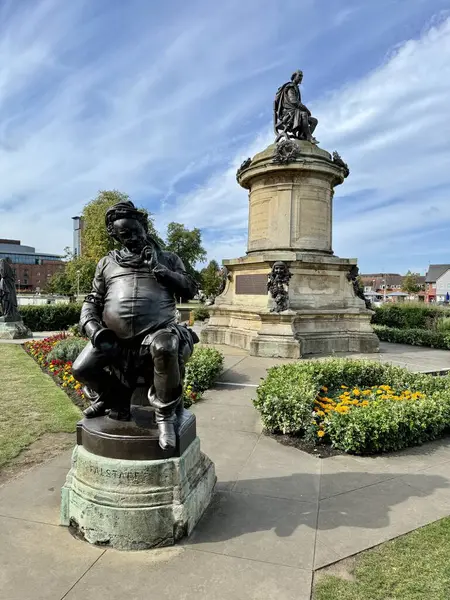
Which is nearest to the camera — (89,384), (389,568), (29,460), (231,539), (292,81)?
(389,568)

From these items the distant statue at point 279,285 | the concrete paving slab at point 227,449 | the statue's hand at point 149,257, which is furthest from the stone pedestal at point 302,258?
the statue's hand at point 149,257

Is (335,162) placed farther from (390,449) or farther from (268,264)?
(390,449)

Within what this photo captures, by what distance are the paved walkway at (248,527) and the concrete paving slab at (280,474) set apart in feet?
0.04

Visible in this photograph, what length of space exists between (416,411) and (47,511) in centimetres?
439

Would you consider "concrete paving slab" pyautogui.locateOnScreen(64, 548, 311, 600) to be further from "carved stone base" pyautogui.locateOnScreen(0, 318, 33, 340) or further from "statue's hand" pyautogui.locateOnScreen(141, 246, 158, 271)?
"carved stone base" pyautogui.locateOnScreen(0, 318, 33, 340)

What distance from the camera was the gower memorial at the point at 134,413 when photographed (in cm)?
319

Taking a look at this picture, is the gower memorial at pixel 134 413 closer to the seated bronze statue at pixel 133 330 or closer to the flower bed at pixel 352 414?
the seated bronze statue at pixel 133 330

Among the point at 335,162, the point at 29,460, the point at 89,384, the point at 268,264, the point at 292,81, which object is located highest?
the point at 292,81

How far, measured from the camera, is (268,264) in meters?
12.2

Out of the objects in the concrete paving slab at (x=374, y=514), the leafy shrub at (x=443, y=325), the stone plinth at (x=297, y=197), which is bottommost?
the concrete paving slab at (x=374, y=514)

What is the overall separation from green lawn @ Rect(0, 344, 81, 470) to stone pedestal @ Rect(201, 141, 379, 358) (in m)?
5.40

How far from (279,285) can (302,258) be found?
1117mm

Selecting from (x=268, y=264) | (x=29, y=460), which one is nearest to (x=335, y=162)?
(x=268, y=264)

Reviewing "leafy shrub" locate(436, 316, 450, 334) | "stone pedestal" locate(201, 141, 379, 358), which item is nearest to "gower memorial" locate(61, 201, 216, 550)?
"stone pedestal" locate(201, 141, 379, 358)
